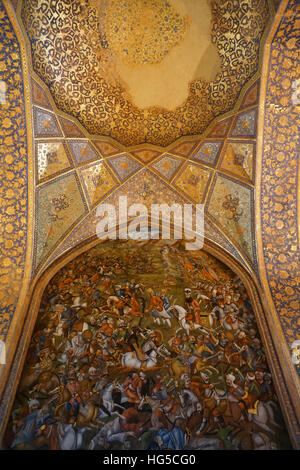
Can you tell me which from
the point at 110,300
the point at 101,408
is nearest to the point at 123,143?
the point at 110,300

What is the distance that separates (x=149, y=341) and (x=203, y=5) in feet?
23.2

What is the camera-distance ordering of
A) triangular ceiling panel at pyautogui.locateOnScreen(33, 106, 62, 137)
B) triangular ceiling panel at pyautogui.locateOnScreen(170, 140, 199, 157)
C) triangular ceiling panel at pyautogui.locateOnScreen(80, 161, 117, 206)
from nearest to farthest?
triangular ceiling panel at pyautogui.locateOnScreen(33, 106, 62, 137)
triangular ceiling panel at pyautogui.locateOnScreen(80, 161, 117, 206)
triangular ceiling panel at pyautogui.locateOnScreen(170, 140, 199, 157)

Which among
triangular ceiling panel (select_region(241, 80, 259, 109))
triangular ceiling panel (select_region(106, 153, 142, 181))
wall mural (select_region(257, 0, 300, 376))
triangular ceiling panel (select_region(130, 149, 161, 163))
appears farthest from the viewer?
triangular ceiling panel (select_region(130, 149, 161, 163))

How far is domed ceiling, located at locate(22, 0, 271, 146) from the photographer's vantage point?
709cm

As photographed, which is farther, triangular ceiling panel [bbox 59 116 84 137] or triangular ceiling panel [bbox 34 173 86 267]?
triangular ceiling panel [bbox 59 116 84 137]

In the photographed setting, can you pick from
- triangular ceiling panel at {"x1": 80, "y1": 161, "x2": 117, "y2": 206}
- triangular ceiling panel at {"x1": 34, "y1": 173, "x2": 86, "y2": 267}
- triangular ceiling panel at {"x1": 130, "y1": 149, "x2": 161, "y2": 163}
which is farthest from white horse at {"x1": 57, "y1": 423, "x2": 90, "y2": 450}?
triangular ceiling panel at {"x1": 130, "y1": 149, "x2": 161, "y2": 163}

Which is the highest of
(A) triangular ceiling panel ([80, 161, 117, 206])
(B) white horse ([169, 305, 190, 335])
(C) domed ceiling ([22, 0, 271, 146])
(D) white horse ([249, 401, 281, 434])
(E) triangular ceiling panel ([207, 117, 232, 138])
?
(C) domed ceiling ([22, 0, 271, 146])

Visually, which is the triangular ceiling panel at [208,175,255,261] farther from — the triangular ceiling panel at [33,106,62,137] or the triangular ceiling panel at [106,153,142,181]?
the triangular ceiling panel at [33,106,62,137]

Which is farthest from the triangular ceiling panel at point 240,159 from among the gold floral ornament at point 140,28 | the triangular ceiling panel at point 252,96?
the gold floral ornament at point 140,28

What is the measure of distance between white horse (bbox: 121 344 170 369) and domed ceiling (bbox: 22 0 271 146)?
5.23 metres

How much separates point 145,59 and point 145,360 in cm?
673

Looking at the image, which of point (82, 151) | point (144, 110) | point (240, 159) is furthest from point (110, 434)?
point (144, 110)

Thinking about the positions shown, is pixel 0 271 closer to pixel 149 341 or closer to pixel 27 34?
pixel 149 341

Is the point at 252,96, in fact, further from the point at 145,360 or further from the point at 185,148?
the point at 145,360
